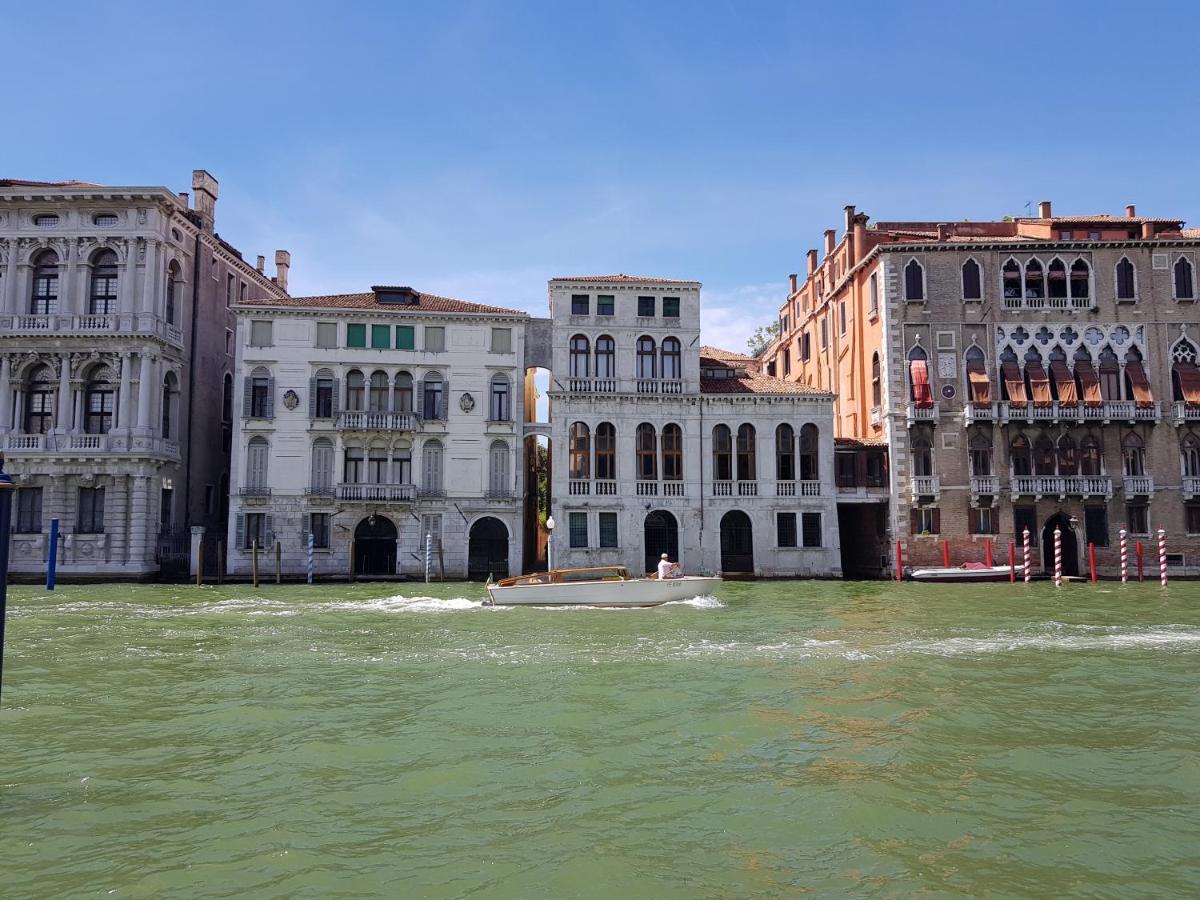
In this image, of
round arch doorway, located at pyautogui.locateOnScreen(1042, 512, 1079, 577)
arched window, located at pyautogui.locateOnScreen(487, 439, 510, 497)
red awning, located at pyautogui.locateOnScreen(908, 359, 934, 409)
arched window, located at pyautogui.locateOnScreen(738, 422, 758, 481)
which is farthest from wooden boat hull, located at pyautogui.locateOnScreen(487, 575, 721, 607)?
round arch doorway, located at pyautogui.locateOnScreen(1042, 512, 1079, 577)

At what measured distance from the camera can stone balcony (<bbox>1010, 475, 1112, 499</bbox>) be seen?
103 ft

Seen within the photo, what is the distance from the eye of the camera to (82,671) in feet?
41.9

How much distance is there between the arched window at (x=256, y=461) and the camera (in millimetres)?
31969

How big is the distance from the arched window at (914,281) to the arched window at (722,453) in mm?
8097

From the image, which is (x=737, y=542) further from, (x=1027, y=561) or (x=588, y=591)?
(x=588, y=591)

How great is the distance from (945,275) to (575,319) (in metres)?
13.4

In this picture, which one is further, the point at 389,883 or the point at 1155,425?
the point at 1155,425

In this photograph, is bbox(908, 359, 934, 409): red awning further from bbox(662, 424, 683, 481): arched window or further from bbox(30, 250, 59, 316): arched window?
bbox(30, 250, 59, 316): arched window

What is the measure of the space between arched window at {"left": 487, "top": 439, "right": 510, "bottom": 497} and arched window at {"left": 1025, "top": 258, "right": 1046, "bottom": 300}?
1965 cm

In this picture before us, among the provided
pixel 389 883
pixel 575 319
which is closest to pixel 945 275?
pixel 575 319

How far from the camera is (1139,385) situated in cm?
3198

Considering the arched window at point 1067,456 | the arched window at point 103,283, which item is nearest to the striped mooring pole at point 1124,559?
the arched window at point 1067,456

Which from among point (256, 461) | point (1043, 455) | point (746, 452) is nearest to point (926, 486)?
point (1043, 455)

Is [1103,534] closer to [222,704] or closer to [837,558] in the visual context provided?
[837,558]
